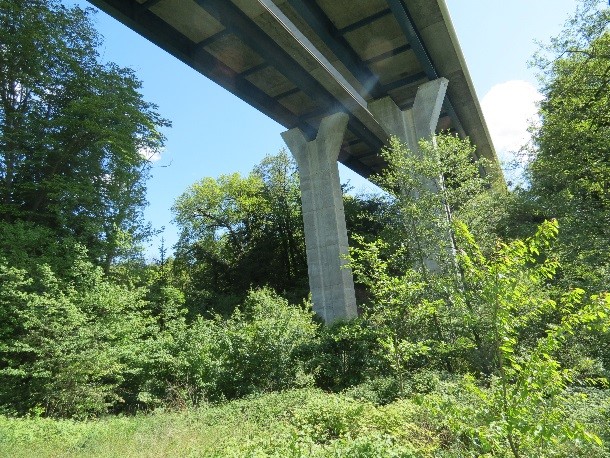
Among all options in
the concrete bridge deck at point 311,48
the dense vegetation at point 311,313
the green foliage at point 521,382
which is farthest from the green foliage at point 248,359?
the concrete bridge deck at point 311,48

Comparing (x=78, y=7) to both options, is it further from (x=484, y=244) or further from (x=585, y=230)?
(x=585, y=230)

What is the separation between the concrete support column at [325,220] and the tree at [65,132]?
6584mm

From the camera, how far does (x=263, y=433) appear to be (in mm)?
5582

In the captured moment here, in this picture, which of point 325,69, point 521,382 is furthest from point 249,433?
point 325,69

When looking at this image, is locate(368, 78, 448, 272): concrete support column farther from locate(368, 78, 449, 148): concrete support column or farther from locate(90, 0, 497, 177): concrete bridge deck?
locate(90, 0, 497, 177): concrete bridge deck

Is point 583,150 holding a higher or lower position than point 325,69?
lower

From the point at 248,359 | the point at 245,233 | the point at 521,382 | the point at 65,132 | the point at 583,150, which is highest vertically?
the point at 245,233

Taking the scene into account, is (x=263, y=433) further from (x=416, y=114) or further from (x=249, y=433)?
(x=416, y=114)

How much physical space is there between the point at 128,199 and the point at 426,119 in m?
11.9

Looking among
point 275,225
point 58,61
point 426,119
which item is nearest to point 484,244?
point 426,119

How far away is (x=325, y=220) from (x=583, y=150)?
8.75m

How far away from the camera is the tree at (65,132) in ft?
48.1

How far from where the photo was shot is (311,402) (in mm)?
6434

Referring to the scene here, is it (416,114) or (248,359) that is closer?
(248,359)
